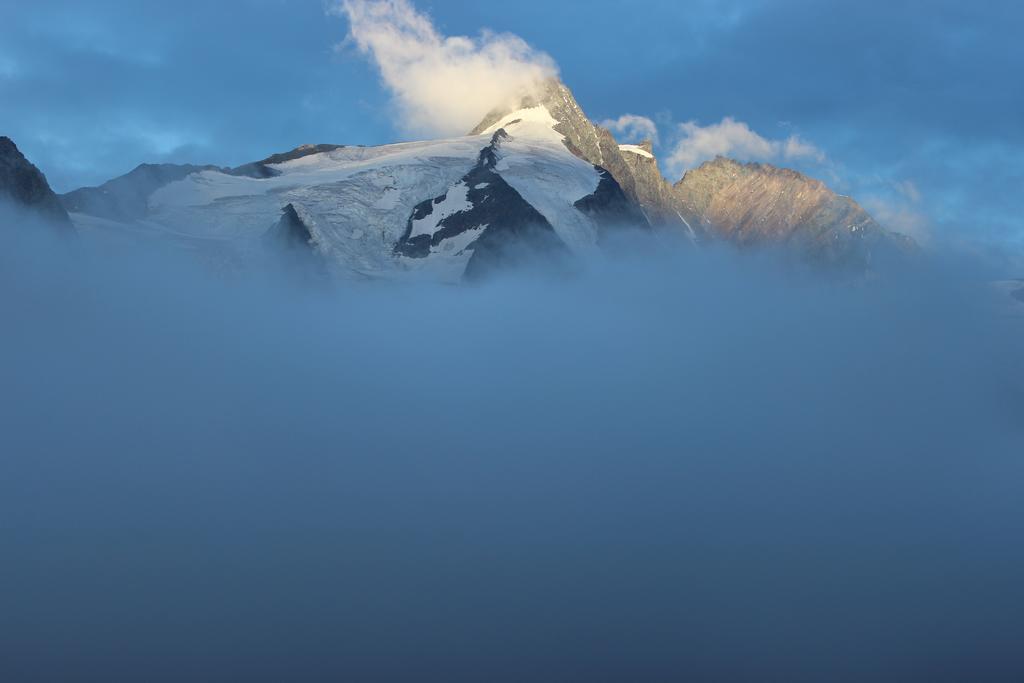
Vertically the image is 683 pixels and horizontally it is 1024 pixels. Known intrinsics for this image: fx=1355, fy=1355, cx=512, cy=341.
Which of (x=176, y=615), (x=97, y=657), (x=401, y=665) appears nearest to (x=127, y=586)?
(x=176, y=615)

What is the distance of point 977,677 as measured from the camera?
192 meters

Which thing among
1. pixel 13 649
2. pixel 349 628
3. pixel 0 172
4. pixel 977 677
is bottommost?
pixel 13 649

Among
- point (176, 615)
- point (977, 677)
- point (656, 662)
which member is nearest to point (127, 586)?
point (176, 615)

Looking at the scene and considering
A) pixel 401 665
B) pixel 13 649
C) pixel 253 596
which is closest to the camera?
pixel 13 649

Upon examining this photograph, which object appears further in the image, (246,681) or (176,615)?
(176,615)

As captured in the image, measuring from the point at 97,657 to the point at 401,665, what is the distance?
133 feet

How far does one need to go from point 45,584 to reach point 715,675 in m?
94.4

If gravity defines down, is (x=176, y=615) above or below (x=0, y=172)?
below

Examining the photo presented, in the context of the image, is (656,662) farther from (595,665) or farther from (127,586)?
(127,586)

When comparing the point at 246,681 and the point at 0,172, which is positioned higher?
the point at 0,172

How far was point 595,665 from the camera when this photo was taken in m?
193

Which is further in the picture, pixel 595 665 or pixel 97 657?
pixel 595 665

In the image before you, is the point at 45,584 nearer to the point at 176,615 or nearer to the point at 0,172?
the point at 176,615

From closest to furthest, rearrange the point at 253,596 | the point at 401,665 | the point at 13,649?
the point at 13,649
the point at 401,665
the point at 253,596
